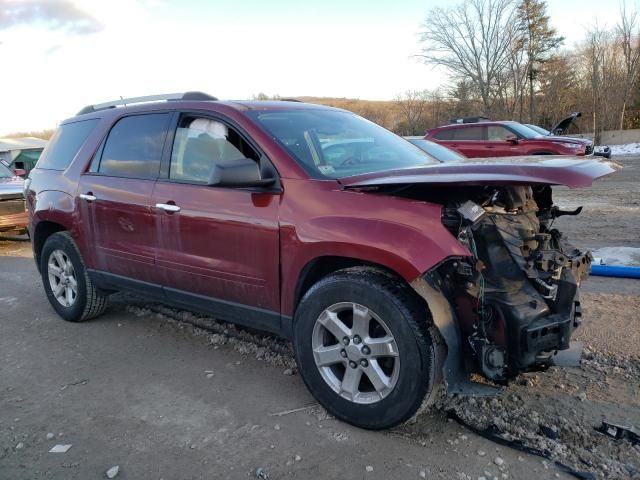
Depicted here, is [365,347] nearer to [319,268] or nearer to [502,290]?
[319,268]

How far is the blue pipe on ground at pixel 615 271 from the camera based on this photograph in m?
5.24

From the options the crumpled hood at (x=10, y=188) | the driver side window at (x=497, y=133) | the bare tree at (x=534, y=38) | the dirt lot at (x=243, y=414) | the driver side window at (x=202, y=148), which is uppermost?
the bare tree at (x=534, y=38)

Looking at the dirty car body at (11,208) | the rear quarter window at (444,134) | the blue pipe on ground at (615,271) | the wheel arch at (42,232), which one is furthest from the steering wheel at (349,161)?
the rear quarter window at (444,134)

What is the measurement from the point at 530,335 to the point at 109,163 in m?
3.49

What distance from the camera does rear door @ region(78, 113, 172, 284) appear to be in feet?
13.0

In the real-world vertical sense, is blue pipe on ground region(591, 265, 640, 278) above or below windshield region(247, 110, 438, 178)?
below

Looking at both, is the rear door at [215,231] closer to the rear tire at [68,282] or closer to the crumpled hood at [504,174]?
the crumpled hood at [504,174]

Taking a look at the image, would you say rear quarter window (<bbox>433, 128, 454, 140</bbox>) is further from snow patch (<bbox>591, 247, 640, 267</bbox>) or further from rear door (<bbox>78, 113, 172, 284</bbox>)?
rear door (<bbox>78, 113, 172, 284</bbox>)

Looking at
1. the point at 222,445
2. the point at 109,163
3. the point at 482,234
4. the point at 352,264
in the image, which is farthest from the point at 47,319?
the point at 482,234

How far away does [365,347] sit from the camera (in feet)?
9.30

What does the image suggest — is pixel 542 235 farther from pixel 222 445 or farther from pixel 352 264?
pixel 222 445

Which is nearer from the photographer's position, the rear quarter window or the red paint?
the red paint

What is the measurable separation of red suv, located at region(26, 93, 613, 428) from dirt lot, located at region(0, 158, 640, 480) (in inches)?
11.3

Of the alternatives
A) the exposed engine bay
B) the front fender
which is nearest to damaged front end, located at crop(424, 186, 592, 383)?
the exposed engine bay
